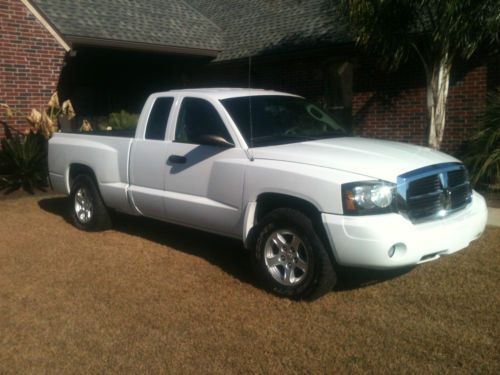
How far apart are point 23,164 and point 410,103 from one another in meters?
7.72

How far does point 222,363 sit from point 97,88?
13.7m

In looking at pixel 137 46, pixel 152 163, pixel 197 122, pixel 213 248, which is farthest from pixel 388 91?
pixel 152 163

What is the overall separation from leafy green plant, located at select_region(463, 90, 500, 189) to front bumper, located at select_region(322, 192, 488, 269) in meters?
4.72

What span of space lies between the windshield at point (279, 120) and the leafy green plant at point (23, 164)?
6.32 m

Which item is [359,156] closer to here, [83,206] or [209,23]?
[83,206]

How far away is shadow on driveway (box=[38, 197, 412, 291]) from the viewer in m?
5.41

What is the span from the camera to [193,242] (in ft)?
23.0

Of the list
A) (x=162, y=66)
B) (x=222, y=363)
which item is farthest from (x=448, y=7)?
(x=162, y=66)

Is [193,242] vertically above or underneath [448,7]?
underneath

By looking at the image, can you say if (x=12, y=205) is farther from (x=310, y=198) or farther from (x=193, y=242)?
(x=310, y=198)

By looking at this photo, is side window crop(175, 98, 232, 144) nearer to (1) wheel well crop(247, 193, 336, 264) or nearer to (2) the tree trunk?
(1) wheel well crop(247, 193, 336, 264)

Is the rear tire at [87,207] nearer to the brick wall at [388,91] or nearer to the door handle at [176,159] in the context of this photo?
the door handle at [176,159]

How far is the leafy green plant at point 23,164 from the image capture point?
10.6 m

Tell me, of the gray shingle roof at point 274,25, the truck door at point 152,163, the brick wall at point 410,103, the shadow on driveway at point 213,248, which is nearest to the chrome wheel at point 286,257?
the shadow on driveway at point 213,248
